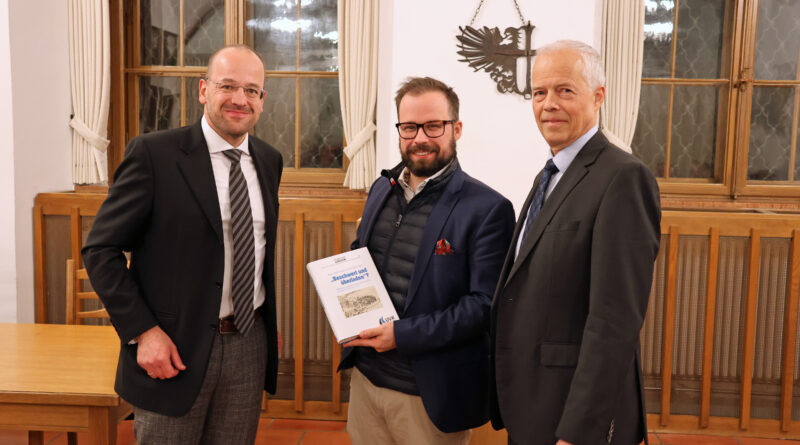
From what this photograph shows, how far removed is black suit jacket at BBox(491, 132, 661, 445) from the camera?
132 cm

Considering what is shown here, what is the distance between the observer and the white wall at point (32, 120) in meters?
3.51

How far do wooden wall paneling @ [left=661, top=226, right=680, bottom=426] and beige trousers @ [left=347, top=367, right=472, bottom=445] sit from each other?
78.1 inches

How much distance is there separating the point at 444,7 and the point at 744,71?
1.96m

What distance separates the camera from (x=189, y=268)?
5.64ft

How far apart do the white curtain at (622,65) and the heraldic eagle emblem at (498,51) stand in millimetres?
698

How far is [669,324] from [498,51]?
1.78m

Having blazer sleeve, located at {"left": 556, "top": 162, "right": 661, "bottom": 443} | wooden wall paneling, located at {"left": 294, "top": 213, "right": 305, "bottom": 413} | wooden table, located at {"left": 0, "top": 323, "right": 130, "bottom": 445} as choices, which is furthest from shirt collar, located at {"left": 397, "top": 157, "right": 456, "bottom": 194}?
wooden wall paneling, located at {"left": 294, "top": 213, "right": 305, "bottom": 413}

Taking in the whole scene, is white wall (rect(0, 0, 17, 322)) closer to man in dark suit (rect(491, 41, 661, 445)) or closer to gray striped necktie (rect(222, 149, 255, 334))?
gray striped necktie (rect(222, 149, 255, 334))

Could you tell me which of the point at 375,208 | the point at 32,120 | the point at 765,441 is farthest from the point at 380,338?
the point at 32,120

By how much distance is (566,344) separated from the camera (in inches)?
55.9

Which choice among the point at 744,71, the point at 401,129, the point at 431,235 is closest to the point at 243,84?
the point at 401,129

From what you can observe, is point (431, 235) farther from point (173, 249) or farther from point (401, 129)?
point (173, 249)

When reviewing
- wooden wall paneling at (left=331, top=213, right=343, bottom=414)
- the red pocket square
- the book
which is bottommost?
wooden wall paneling at (left=331, top=213, right=343, bottom=414)

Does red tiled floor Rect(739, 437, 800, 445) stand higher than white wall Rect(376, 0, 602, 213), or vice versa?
white wall Rect(376, 0, 602, 213)
